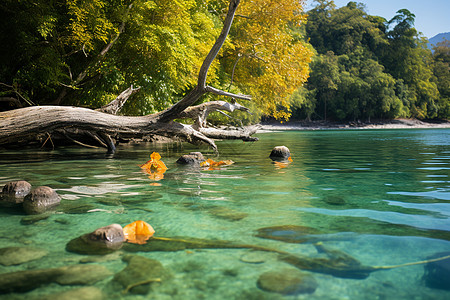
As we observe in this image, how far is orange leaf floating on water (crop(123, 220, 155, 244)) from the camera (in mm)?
3105

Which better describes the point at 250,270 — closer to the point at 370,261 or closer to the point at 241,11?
the point at 370,261

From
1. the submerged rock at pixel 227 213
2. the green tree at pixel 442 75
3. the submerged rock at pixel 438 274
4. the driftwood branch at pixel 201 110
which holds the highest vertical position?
the green tree at pixel 442 75

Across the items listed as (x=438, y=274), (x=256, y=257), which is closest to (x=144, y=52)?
(x=256, y=257)

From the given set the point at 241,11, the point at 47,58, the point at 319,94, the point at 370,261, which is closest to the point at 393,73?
the point at 319,94

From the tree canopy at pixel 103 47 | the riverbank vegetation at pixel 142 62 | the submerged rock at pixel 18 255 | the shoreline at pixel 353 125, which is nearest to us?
the submerged rock at pixel 18 255

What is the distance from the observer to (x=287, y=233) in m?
3.29

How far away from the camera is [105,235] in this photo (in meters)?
2.99

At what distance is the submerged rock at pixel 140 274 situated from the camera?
222 cm

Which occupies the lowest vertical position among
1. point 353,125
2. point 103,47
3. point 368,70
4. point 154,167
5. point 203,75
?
point 154,167

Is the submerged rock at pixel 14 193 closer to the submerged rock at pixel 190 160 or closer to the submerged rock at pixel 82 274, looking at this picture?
the submerged rock at pixel 82 274

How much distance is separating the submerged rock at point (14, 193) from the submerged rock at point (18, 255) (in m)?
2.00

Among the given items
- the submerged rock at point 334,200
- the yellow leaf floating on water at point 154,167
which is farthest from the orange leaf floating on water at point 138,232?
the yellow leaf floating on water at point 154,167

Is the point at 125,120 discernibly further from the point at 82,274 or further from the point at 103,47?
the point at 82,274

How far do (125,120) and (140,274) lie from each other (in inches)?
279
